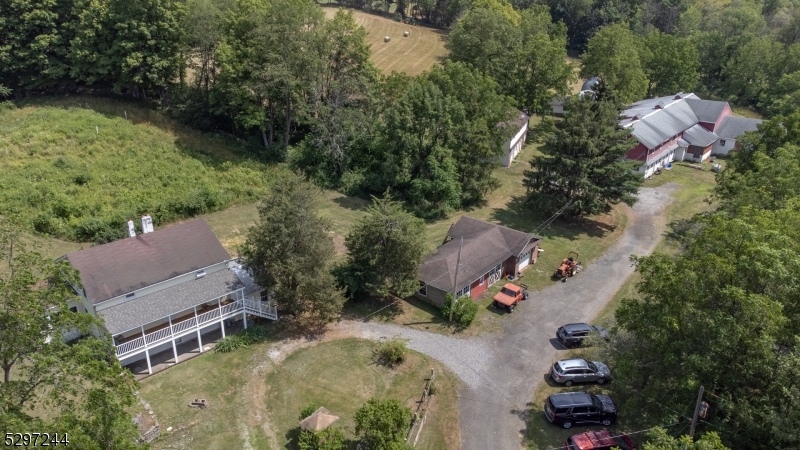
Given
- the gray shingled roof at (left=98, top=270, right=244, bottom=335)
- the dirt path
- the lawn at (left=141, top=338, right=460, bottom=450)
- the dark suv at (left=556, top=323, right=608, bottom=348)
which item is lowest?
the lawn at (left=141, top=338, right=460, bottom=450)

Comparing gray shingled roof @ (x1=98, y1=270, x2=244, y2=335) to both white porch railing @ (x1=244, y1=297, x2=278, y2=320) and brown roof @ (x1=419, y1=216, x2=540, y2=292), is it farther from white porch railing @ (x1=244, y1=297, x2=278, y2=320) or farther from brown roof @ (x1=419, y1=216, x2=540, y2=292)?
brown roof @ (x1=419, y1=216, x2=540, y2=292)

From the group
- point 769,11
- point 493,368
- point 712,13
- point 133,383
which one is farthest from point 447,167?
point 769,11

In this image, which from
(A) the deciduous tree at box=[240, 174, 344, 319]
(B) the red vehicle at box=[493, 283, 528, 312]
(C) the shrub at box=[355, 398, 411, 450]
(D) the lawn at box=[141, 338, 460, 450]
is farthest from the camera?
(B) the red vehicle at box=[493, 283, 528, 312]

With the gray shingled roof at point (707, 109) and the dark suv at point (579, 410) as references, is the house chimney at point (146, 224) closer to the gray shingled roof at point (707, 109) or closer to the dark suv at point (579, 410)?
the dark suv at point (579, 410)

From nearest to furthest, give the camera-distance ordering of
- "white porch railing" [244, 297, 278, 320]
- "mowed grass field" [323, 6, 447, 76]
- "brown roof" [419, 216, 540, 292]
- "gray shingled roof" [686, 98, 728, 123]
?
"white porch railing" [244, 297, 278, 320] < "brown roof" [419, 216, 540, 292] < "gray shingled roof" [686, 98, 728, 123] < "mowed grass field" [323, 6, 447, 76]

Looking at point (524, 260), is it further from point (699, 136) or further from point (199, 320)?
point (699, 136)

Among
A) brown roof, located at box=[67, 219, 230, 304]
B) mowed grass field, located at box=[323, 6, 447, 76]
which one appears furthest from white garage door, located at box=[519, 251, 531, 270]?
mowed grass field, located at box=[323, 6, 447, 76]

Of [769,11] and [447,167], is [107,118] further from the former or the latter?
[769,11]

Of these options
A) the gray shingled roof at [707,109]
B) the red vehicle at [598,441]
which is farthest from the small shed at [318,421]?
the gray shingled roof at [707,109]
